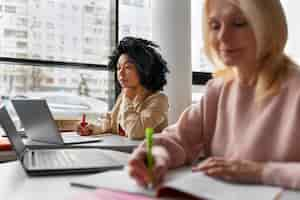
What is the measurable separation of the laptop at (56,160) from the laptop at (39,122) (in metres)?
0.28

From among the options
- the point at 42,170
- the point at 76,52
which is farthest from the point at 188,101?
the point at 42,170

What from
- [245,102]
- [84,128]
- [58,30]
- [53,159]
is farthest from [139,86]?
[245,102]

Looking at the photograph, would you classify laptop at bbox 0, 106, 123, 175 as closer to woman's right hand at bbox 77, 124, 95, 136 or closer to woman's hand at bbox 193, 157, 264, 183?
woman's hand at bbox 193, 157, 264, 183

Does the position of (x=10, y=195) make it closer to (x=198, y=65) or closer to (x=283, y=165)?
(x=283, y=165)

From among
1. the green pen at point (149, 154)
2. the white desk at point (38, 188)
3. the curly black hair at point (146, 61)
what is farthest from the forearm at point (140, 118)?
the green pen at point (149, 154)

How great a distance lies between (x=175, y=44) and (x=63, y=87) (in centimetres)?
83

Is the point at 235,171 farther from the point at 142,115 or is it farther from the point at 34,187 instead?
the point at 142,115

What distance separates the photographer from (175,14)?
2.56 meters

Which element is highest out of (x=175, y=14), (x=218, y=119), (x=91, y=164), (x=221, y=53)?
(x=175, y=14)

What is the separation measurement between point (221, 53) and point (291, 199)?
457mm

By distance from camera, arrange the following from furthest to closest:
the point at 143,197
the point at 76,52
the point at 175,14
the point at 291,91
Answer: the point at 76,52 → the point at 175,14 → the point at 291,91 → the point at 143,197

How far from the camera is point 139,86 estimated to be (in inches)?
89.1

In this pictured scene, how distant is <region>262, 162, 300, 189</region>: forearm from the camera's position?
82 cm

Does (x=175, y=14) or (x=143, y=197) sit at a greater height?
(x=175, y=14)
